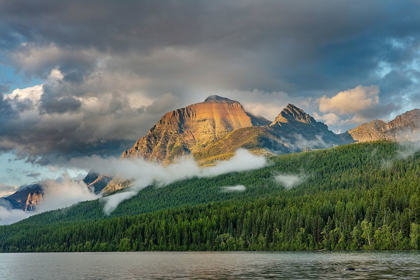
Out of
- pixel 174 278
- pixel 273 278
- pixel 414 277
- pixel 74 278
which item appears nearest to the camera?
pixel 414 277

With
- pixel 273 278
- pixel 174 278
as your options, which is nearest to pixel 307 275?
pixel 273 278

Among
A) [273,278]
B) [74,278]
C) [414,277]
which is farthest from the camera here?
[74,278]

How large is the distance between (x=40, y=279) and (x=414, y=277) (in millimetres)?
87849

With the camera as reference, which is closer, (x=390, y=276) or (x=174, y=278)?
(x=390, y=276)

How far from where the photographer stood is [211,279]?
340 feet

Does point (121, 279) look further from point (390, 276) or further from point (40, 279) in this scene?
point (390, 276)

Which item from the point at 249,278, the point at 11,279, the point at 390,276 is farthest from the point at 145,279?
the point at 390,276

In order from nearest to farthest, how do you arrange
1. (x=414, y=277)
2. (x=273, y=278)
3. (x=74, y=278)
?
1. (x=414, y=277)
2. (x=273, y=278)
3. (x=74, y=278)

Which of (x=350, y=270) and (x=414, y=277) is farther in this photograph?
(x=350, y=270)

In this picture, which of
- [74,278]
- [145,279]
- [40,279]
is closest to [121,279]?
[145,279]

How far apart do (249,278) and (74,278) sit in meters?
46.0

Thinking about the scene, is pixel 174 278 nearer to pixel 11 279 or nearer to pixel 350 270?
pixel 350 270

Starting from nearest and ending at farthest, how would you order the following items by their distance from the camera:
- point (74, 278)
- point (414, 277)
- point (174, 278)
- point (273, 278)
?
point (414, 277) → point (273, 278) → point (174, 278) → point (74, 278)

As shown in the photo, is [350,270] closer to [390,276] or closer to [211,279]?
[390,276]
